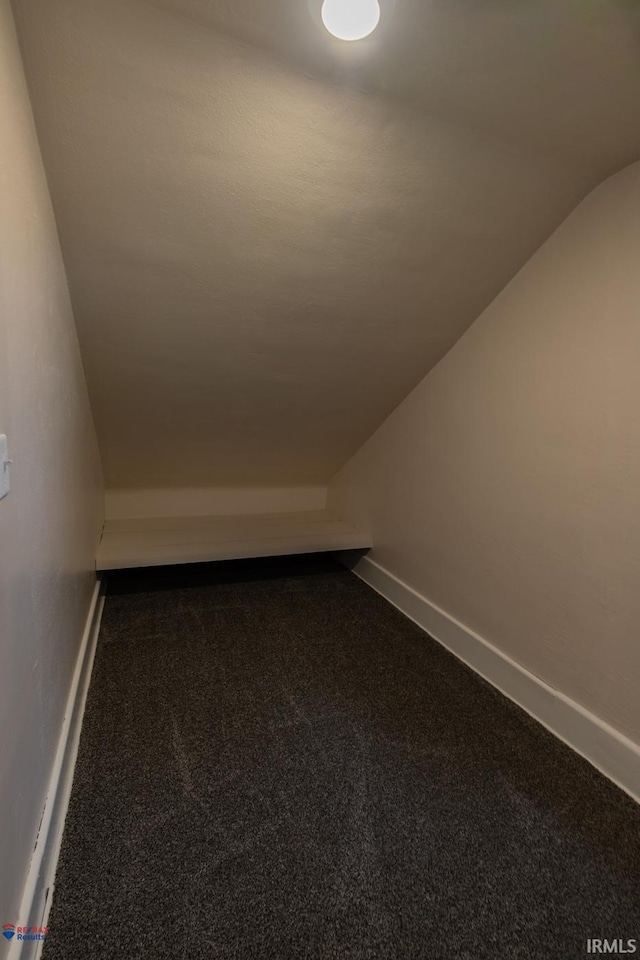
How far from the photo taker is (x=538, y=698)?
157 centimetres

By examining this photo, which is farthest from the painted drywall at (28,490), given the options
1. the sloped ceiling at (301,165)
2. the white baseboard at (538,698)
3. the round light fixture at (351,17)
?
the white baseboard at (538,698)

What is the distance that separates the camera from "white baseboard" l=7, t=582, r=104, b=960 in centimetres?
81

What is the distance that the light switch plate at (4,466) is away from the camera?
699 mm

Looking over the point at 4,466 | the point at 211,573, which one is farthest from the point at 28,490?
the point at 211,573

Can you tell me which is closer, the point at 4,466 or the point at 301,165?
the point at 4,466

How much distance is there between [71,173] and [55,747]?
1.56m

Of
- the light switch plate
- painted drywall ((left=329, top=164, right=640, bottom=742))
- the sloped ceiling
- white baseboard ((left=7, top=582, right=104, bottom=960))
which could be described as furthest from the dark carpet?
the sloped ceiling

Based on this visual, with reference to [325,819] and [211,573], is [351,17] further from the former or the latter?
[211,573]

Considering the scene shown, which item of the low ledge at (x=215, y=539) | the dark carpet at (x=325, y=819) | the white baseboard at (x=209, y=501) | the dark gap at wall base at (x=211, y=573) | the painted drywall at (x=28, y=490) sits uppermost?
the painted drywall at (x=28, y=490)

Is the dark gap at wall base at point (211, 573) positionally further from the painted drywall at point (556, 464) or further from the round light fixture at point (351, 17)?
the round light fixture at point (351, 17)

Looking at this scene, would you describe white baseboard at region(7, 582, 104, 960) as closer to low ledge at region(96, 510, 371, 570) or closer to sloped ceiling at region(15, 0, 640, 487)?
low ledge at region(96, 510, 371, 570)

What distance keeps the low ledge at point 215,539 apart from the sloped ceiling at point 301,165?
84 cm

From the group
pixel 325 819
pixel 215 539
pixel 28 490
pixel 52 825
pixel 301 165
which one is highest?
pixel 301 165

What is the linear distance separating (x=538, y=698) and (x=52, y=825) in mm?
1559
